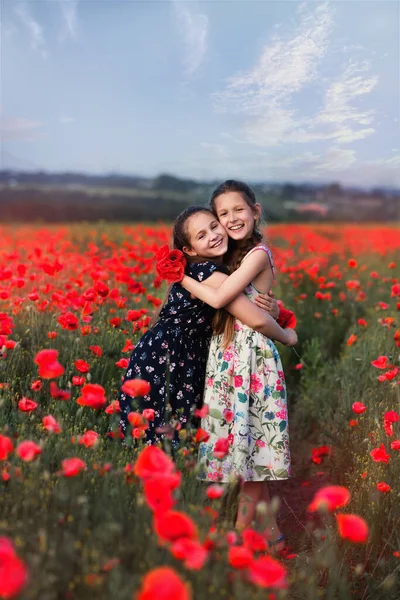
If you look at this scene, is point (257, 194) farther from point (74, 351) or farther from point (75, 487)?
point (75, 487)

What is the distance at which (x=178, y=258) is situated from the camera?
317cm

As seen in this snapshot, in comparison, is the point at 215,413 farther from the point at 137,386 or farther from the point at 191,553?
the point at 191,553

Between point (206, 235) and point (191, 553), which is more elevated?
point (206, 235)

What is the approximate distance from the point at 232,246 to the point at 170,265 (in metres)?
0.40

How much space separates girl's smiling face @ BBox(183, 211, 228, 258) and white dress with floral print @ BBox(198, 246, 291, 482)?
0.18 meters

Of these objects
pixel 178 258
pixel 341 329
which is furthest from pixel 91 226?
pixel 178 258

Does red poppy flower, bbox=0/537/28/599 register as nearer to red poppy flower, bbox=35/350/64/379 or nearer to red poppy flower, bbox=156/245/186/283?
red poppy flower, bbox=35/350/64/379

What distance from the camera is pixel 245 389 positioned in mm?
3152

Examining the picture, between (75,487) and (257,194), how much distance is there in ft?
6.86

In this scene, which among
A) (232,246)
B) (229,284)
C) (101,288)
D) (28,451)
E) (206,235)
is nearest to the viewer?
(28,451)

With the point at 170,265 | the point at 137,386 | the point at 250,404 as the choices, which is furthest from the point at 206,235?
the point at 137,386

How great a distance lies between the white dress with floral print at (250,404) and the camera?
3.16m

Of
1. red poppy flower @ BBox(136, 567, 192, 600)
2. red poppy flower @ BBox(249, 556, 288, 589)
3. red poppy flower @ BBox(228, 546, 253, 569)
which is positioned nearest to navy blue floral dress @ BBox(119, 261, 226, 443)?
red poppy flower @ BBox(228, 546, 253, 569)

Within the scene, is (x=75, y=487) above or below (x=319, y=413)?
above
